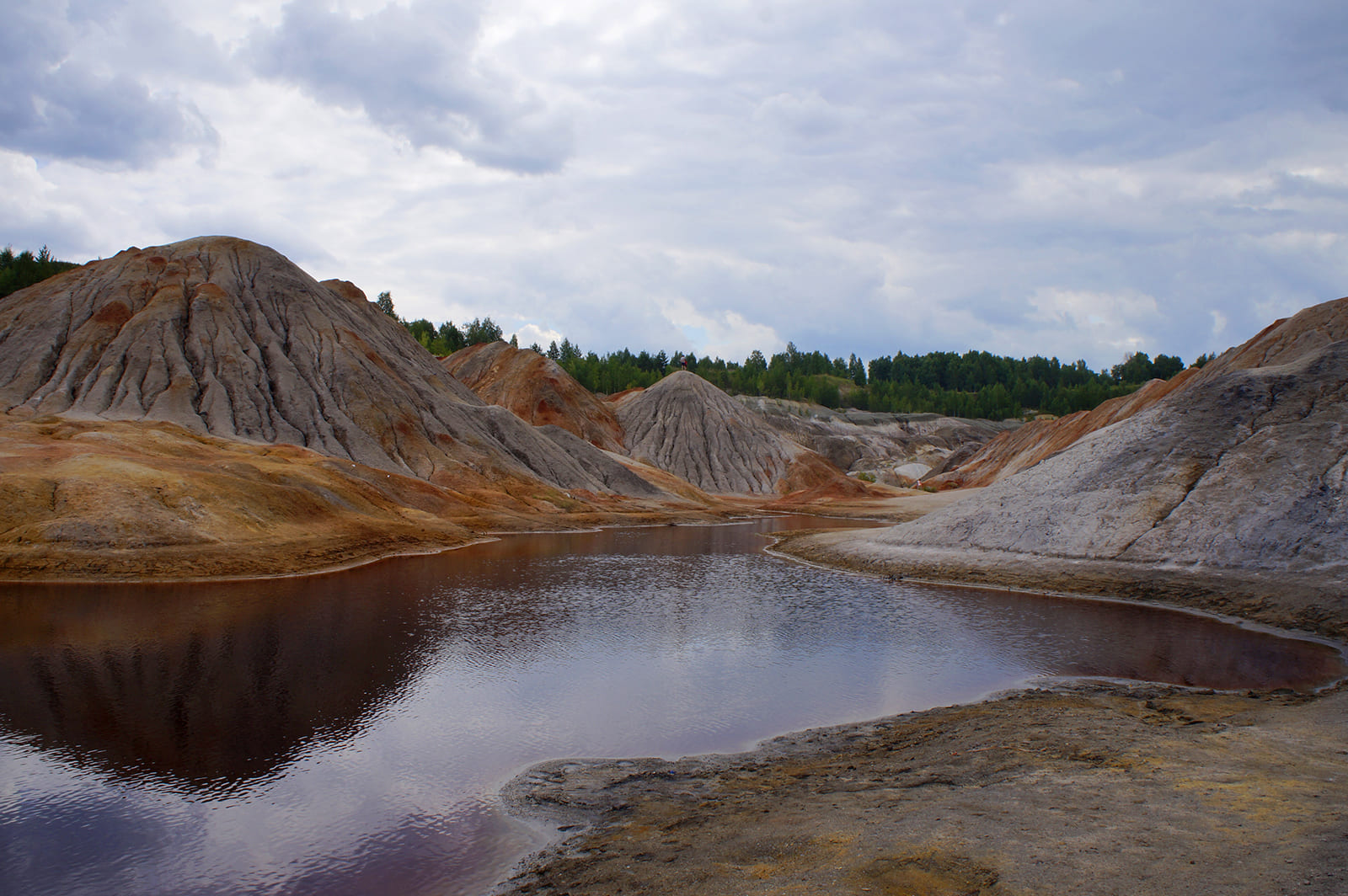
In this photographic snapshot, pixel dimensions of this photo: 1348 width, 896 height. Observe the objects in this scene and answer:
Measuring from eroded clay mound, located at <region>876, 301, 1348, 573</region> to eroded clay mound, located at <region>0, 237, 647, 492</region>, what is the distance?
53.0 metres

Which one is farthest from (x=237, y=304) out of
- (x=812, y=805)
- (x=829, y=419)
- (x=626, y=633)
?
(x=829, y=419)

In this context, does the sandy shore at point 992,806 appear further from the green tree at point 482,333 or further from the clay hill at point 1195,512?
the green tree at point 482,333

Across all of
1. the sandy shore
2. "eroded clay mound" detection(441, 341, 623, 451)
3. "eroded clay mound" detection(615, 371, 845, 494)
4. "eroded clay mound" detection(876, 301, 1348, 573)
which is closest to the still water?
the sandy shore

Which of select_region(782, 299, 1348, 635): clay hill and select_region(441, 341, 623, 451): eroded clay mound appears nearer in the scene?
select_region(782, 299, 1348, 635): clay hill

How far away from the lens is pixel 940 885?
7.98 m

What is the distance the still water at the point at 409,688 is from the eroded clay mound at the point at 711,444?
292 ft

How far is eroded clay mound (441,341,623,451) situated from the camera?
125 meters

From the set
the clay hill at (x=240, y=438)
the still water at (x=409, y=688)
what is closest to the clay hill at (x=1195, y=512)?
the still water at (x=409, y=688)

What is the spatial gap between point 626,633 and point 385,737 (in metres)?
11.4

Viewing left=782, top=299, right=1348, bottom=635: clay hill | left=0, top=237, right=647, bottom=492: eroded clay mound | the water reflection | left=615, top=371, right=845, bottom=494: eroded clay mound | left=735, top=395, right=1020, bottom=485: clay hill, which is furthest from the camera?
left=735, top=395, right=1020, bottom=485: clay hill

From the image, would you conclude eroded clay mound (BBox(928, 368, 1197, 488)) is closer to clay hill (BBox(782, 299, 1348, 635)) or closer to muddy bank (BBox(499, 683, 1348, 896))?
clay hill (BBox(782, 299, 1348, 635))

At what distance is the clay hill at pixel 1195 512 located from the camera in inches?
1192

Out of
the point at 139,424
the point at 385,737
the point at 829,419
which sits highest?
the point at 829,419

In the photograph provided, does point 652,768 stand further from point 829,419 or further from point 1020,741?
point 829,419
